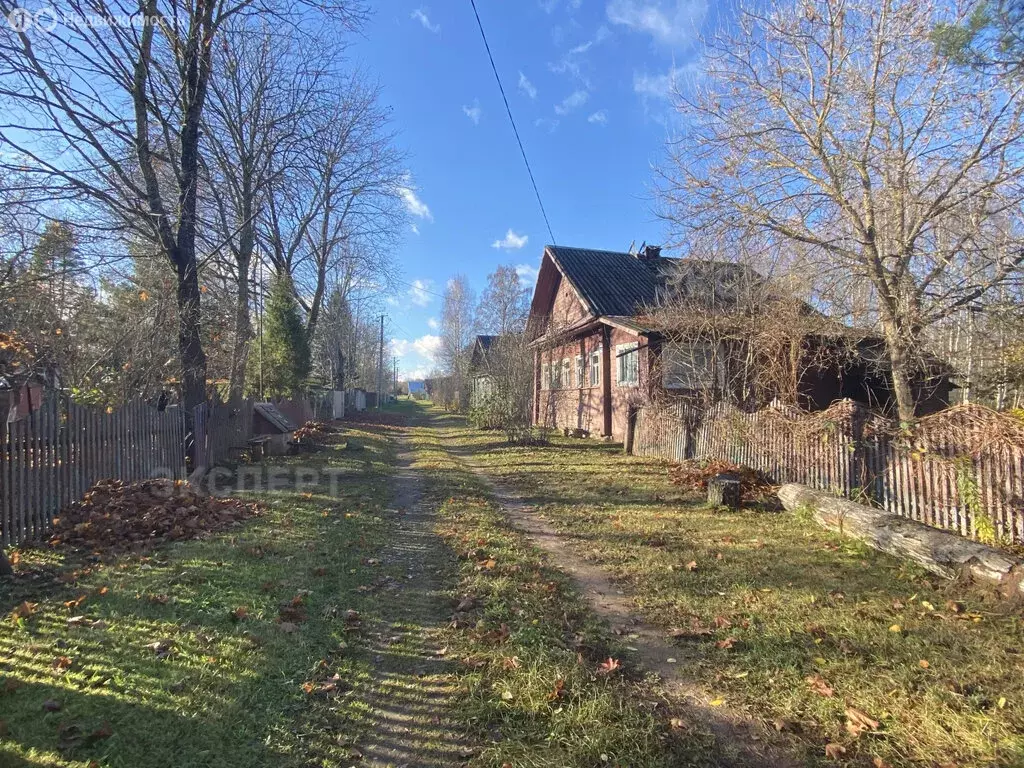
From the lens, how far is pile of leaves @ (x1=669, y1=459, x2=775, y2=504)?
27.9ft

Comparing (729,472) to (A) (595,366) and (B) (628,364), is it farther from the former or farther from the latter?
(A) (595,366)

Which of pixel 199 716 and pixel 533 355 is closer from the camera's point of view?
pixel 199 716

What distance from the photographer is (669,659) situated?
353 centimetres

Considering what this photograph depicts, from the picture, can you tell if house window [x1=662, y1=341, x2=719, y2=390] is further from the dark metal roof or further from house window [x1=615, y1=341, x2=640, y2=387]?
the dark metal roof

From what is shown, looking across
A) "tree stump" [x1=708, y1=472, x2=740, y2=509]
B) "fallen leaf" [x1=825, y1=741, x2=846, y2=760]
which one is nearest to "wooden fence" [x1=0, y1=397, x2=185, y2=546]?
"fallen leaf" [x1=825, y1=741, x2=846, y2=760]

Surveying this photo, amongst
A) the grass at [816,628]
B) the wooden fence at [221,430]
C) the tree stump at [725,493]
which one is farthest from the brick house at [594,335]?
the grass at [816,628]

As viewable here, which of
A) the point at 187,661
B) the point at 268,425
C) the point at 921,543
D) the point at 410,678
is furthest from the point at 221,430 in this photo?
the point at 921,543

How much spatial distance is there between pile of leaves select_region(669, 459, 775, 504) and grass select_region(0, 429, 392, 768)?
19.7 feet

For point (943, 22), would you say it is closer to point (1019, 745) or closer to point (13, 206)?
point (1019, 745)

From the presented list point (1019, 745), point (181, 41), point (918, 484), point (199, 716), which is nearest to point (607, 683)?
point (1019, 745)

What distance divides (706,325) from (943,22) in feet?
20.2

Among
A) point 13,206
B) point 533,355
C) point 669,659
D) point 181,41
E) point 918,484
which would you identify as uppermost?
point 181,41

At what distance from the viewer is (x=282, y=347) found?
21984mm

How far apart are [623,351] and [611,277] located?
483 centimetres
